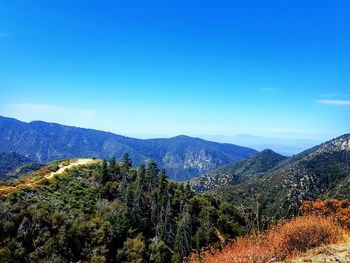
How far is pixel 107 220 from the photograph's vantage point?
6341 cm

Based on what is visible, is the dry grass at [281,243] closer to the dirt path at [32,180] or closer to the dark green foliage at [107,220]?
the dark green foliage at [107,220]

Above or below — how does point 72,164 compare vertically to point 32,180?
above

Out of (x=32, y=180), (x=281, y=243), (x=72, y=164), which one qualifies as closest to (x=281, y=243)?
(x=281, y=243)

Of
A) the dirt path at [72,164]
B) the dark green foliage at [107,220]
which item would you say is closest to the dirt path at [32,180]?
the dirt path at [72,164]

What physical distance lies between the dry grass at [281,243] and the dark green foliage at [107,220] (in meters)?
37.3

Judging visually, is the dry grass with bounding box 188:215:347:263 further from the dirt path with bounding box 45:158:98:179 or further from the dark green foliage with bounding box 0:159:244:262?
the dirt path with bounding box 45:158:98:179

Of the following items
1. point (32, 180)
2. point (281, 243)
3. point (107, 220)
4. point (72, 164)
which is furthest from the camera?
point (72, 164)

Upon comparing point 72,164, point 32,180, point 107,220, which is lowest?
point 107,220

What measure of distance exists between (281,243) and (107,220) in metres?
54.8

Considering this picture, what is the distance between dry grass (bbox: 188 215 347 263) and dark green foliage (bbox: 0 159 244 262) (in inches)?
1468

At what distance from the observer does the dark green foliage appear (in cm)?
4847

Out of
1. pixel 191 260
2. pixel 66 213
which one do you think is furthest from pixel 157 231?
pixel 191 260

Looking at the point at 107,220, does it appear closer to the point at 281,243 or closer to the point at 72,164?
the point at 72,164

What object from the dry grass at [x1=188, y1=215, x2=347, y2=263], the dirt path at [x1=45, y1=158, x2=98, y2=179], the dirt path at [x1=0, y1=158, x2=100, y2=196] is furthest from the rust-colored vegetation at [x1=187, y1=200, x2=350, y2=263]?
the dirt path at [x1=45, y1=158, x2=98, y2=179]
